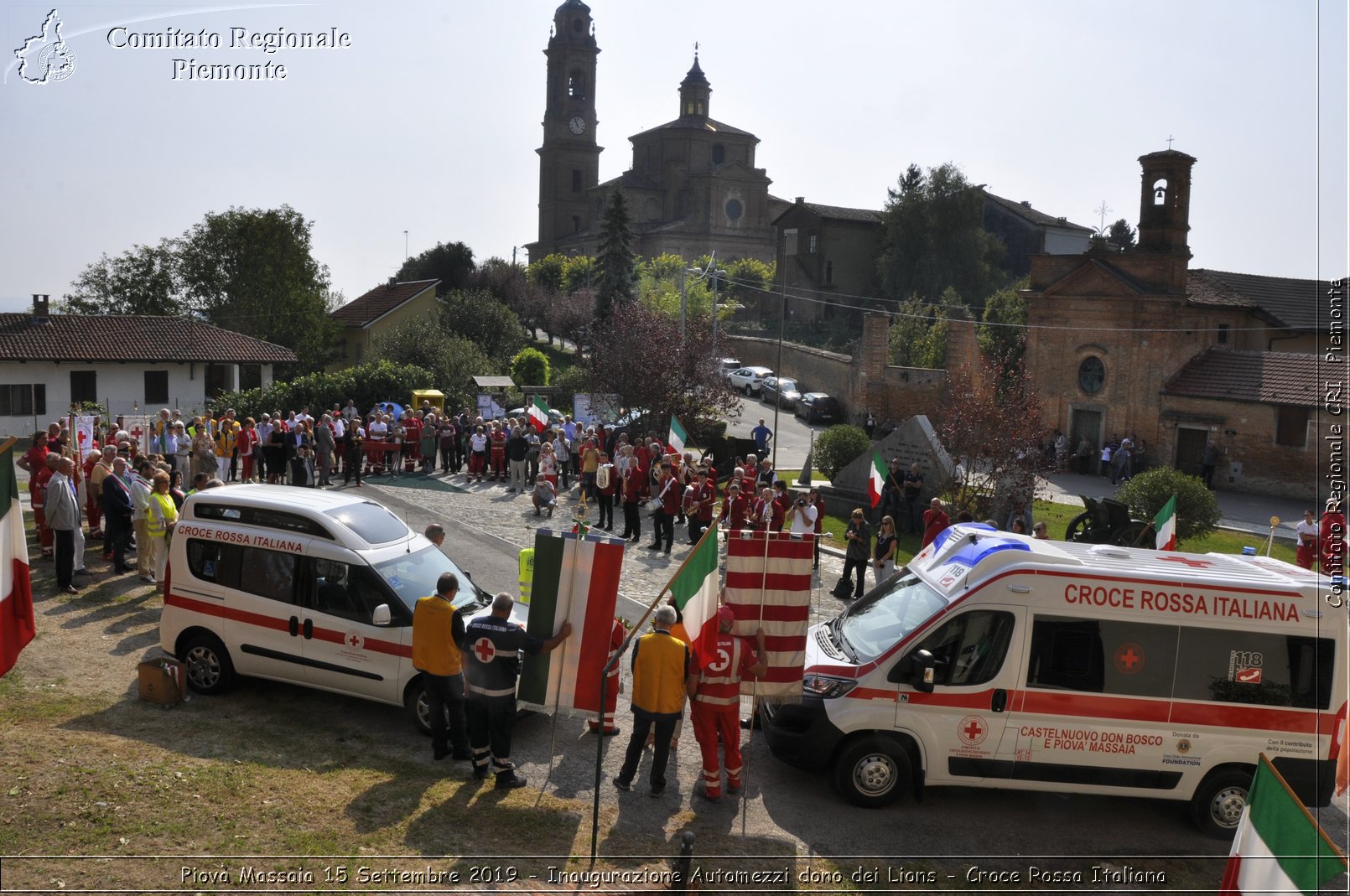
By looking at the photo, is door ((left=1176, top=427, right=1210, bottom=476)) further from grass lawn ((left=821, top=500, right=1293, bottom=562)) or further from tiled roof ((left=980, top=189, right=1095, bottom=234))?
tiled roof ((left=980, top=189, right=1095, bottom=234))

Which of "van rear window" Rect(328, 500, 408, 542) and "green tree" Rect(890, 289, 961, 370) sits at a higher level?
"green tree" Rect(890, 289, 961, 370)

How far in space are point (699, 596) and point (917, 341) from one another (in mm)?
41597

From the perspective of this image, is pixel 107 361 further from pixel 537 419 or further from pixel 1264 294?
pixel 1264 294

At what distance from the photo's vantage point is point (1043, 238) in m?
71.9

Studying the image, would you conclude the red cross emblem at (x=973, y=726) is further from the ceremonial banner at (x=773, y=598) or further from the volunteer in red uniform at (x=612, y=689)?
the volunteer in red uniform at (x=612, y=689)

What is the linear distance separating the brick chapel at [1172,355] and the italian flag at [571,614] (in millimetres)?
30015

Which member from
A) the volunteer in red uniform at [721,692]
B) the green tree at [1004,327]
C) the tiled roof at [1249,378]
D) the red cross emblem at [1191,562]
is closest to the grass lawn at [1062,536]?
the tiled roof at [1249,378]

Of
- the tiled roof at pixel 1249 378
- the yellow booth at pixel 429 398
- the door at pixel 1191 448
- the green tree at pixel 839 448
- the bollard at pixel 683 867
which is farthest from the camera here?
the door at pixel 1191 448

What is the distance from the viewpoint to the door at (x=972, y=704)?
27.6ft

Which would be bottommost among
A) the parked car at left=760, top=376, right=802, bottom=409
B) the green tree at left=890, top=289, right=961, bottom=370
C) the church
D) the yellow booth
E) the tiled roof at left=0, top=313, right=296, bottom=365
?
the yellow booth

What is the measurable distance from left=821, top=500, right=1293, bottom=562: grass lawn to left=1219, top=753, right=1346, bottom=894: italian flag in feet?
48.6

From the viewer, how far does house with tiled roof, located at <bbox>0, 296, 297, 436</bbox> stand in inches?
1449

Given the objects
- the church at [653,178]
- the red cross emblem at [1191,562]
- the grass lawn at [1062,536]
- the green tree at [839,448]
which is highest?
the church at [653,178]

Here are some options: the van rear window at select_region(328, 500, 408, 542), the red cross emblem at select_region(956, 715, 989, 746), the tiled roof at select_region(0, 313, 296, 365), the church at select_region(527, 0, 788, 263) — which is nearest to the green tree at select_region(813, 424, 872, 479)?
the van rear window at select_region(328, 500, 408, 542)
